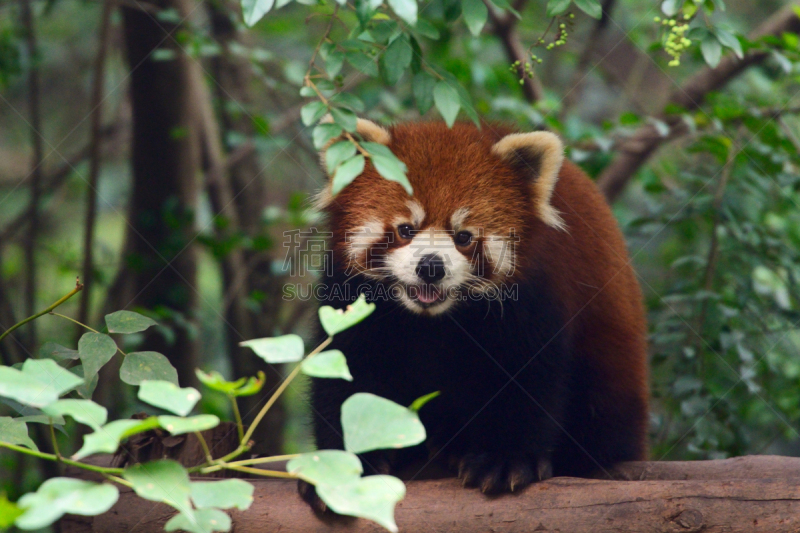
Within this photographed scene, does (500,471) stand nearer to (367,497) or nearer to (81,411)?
(367,497)

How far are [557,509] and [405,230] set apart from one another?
1.33 metres

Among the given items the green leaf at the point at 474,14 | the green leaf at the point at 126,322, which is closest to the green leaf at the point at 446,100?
the green leaf at the point at 474,14

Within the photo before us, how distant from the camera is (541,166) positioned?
10.5 ft

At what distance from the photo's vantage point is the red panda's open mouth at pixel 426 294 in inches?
121

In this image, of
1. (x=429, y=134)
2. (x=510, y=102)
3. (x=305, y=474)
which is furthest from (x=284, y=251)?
(x=305, y=474)

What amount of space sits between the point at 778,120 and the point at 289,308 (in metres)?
5.23

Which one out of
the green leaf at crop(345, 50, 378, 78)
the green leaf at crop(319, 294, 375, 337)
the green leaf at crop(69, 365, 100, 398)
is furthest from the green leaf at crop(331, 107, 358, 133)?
the green leaf at crop(69, 365, 100, 398)

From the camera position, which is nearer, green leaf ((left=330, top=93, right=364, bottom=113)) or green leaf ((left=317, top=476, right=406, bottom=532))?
green leaf ((left=317, top=476, right=406, bottom=532))

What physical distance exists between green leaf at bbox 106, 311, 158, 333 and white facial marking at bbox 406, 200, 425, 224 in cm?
123

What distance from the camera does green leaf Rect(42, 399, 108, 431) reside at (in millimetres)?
1519

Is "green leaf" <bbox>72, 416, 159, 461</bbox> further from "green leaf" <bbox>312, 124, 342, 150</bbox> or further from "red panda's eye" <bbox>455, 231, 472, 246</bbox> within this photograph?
"red panda's eye" <bbox>455, 231, 472, 246</bbox>

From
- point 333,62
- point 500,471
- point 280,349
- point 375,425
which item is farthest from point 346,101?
point 500,471

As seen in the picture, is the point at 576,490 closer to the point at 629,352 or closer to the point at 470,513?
the point at 470,513

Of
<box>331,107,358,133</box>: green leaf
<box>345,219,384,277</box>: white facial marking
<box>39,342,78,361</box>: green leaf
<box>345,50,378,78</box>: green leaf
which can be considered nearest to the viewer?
<box>331,107,358,133</box>: green leaf
